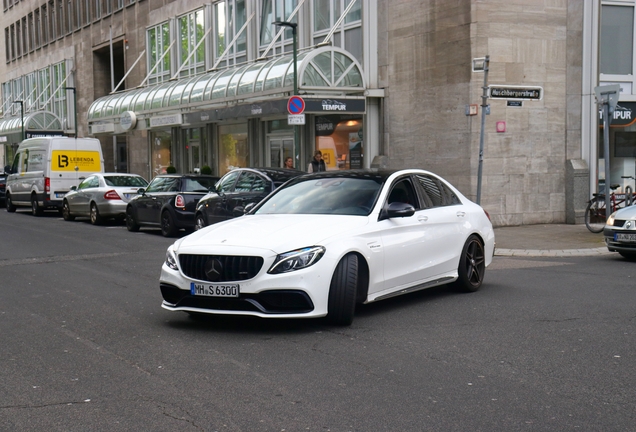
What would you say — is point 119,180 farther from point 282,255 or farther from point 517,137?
point 282,255

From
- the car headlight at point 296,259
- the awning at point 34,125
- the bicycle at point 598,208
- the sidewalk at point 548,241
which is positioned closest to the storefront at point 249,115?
the sidewalk at point 548,241

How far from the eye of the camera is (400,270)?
8.50m

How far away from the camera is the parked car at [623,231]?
521 inches

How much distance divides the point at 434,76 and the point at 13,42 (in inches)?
2049

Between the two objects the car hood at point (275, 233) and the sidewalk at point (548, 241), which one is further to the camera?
the sidewalk at point (548, 241)

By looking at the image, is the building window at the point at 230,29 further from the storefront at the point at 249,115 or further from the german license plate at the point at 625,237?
the german license plate at the point at 625,237

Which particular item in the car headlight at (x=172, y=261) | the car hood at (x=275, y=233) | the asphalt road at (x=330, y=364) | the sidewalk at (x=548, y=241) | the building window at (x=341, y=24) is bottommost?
the sidewalk at (x=548, y=241)

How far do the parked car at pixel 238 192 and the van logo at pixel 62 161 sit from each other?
1090 cm

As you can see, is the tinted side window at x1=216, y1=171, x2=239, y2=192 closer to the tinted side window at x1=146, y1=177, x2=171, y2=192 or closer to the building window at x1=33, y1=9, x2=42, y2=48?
the tinted side window at x1=146, y1=177, x2=171, y2=192

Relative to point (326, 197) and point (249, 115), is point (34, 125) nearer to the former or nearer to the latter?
point (249, 115)

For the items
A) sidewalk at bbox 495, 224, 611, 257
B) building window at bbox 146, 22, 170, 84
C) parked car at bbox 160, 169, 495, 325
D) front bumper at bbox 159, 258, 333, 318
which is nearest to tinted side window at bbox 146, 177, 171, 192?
sidewalk at bbox 495, 224, 611, 257

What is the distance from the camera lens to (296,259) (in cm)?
732

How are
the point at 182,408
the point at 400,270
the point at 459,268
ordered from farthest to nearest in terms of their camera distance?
the point at 459,268 → the point at 400,270 → the point at 182,408

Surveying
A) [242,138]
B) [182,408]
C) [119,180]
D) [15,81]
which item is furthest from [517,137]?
[15,81]
